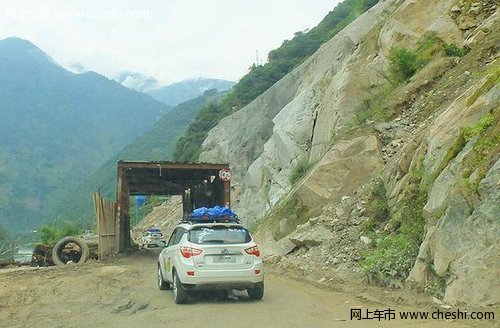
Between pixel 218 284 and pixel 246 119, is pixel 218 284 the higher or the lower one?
the lower one

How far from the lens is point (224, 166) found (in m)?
30.4

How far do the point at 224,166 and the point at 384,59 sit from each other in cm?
984

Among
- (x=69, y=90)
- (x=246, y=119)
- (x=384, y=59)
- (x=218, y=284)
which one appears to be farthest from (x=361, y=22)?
(x=69, y=90)

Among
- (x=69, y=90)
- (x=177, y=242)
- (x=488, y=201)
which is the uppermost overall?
(x=69, y=90)

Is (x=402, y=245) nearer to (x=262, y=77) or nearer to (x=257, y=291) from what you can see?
(x=257, y=291)

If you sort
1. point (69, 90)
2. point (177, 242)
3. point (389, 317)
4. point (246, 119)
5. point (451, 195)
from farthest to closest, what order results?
point (69, 90) < point (246, 119) < point (177, 242) < point (451, 195) < point (389, 317)

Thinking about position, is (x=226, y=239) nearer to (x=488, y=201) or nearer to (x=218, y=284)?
(x=218, y=284)

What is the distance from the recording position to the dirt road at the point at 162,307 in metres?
9.27

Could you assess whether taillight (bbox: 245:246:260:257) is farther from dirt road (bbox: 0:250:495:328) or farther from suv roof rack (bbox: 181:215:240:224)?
suv roof rack (bbox: 181:215:240:224)

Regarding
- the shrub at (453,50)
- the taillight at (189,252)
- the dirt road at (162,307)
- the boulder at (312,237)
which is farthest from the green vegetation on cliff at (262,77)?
the taillight at (189,252)

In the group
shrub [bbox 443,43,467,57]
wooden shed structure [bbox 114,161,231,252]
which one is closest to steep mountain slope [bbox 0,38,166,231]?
wooden shed structure [bbox 114,161,231,252]

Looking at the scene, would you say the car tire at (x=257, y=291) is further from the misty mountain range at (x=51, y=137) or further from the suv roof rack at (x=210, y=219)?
the misty mountain range at (x=51, y=137)

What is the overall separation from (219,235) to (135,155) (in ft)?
342

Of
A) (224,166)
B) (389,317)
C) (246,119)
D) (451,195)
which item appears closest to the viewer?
(389,317)
